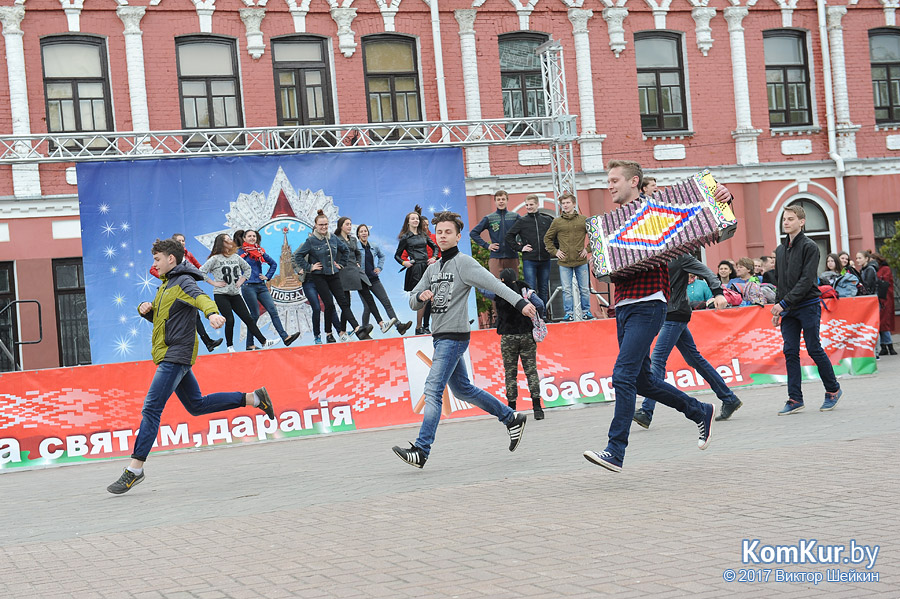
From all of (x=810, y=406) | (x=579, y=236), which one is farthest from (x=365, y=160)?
(x=810, y=406)

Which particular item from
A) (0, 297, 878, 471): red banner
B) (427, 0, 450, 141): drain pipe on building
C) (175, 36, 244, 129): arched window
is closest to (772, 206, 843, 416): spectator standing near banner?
(0, 297, 878, 471): red banner

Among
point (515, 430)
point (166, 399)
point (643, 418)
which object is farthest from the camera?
point (643, 418)

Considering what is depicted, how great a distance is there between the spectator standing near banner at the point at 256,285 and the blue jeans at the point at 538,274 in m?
3.96

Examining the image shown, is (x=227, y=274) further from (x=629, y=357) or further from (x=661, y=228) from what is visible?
(x=661, y=228)

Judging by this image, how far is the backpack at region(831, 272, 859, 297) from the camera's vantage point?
66.8ft

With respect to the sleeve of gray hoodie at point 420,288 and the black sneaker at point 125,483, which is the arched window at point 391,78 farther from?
the black sneaker at point 125,483

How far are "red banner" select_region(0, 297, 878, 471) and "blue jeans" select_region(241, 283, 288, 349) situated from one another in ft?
13.6

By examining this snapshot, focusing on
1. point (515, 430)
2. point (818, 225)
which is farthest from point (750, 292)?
point (818, 225)

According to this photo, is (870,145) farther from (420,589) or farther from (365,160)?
(420,589)

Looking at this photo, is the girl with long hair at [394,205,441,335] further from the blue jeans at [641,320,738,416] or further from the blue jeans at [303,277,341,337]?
the blue jeans at [641,320,738,416]

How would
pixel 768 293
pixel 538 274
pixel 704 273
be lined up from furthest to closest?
pixel 538 274, pixel 768 293, pixel 704 273

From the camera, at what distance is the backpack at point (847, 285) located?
20.4 meters

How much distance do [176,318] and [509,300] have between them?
9.67 feet

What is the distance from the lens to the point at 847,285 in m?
20.5
